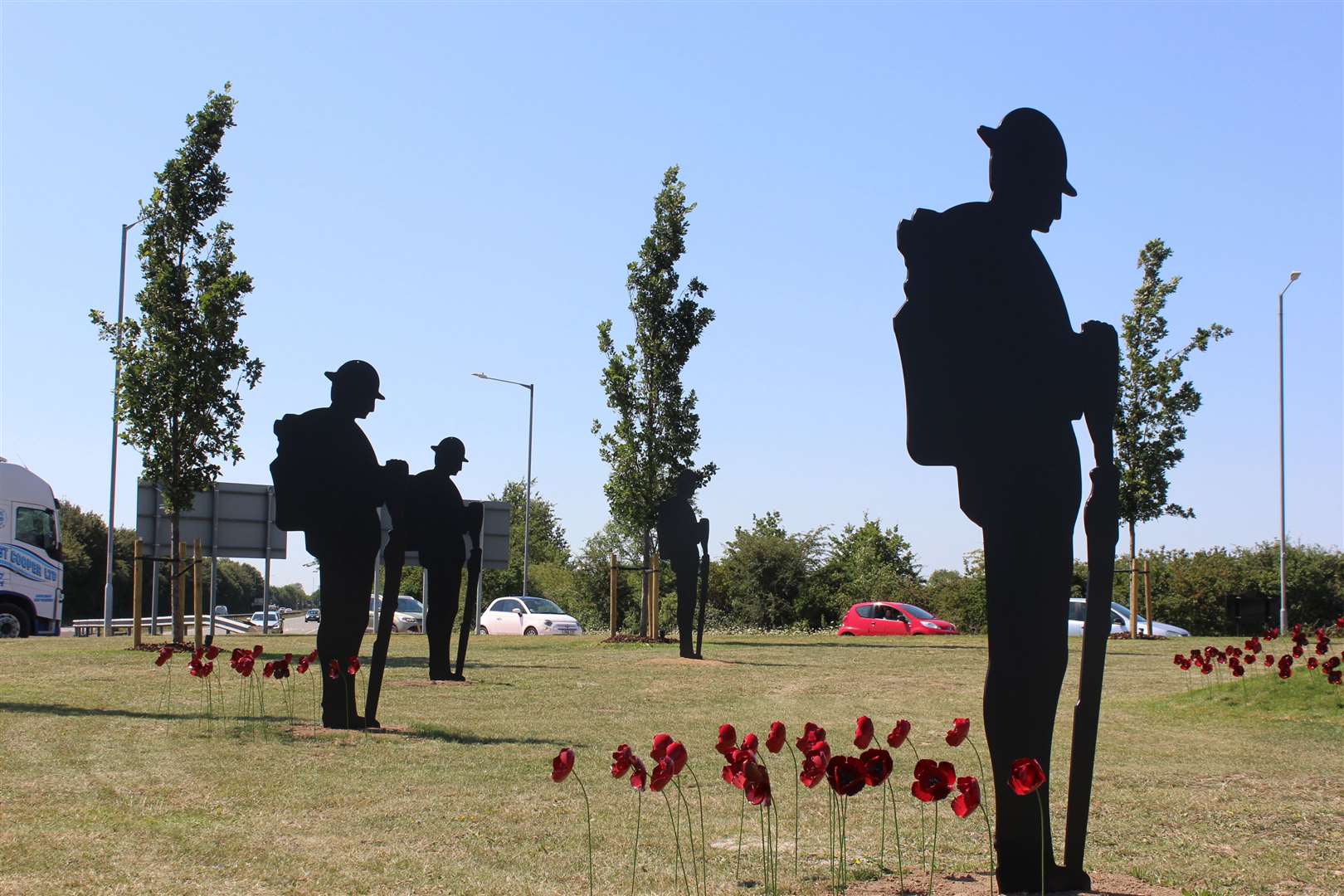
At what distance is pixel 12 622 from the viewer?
90.1 ft

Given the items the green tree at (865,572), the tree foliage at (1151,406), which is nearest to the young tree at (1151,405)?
the tree foliage at (1151,406)

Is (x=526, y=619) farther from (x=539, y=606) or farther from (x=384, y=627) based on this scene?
(x=384, y=627)

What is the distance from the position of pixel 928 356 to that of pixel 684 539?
573 inches

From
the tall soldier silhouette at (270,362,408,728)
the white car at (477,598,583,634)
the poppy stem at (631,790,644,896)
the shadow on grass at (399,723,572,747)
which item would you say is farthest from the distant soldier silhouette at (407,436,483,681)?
the white car at (477,598,583,634)

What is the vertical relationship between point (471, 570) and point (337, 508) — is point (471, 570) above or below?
below

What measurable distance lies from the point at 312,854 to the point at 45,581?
25.3m

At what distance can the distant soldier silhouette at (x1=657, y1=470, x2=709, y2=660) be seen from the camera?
19766 mm

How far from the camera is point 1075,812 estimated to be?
518 centimetres

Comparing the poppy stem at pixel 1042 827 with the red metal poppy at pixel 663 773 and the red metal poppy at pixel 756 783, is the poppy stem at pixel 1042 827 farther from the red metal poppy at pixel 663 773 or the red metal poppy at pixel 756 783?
the red metal poppy at pixel 663 773

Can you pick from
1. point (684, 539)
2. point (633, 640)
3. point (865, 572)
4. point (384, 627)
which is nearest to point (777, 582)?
point (865, 572)

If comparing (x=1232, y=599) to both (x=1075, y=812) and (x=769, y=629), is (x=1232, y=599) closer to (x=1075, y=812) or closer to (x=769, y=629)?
(x=769, y=629)

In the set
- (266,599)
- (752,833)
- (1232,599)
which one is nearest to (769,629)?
(1232,599)

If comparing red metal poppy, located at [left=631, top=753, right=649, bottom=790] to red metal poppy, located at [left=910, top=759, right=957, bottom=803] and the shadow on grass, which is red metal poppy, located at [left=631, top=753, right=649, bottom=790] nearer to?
red metal poppy, located at [left=910, top=759, right=957, bottom=803]

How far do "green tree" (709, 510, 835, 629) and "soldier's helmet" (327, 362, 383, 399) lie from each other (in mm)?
32277
